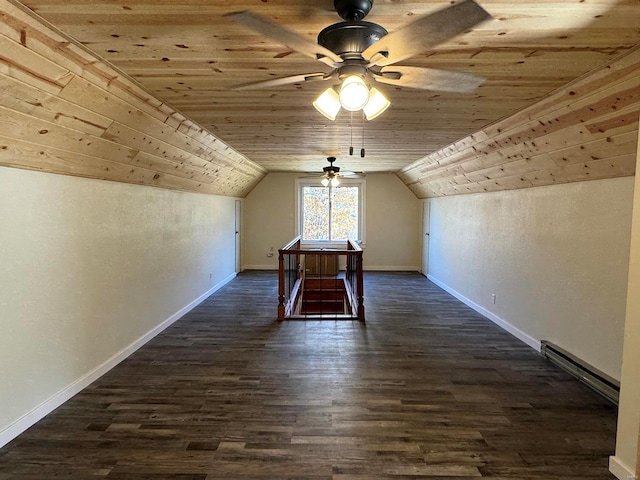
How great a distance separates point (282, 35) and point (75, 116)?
171 centimetres

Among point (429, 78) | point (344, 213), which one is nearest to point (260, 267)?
point (344, 213)

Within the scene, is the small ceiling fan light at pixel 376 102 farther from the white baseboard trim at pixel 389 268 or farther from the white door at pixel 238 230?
the white baseboard trim at pixel 389 268

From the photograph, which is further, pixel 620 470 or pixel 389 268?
pixel 389 268

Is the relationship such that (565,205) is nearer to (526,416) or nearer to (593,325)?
(593,325)

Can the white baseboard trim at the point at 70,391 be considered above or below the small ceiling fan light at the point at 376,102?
below

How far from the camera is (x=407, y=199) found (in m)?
8.89

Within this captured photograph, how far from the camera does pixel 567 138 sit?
9.93ft

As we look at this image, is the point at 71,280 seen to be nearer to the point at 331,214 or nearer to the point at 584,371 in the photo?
the point at 584,371

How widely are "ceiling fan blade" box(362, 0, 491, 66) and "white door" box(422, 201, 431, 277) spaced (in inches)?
273

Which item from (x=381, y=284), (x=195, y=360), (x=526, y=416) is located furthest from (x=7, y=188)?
(x=381, y=284)

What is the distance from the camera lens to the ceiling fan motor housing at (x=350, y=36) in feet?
4.78

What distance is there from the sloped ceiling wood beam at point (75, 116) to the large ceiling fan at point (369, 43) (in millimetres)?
1032

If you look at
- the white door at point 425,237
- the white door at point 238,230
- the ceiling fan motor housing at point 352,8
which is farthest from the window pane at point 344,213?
the ceiling fan motor housing at point 352,8

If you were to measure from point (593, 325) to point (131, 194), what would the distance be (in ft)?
14.2
